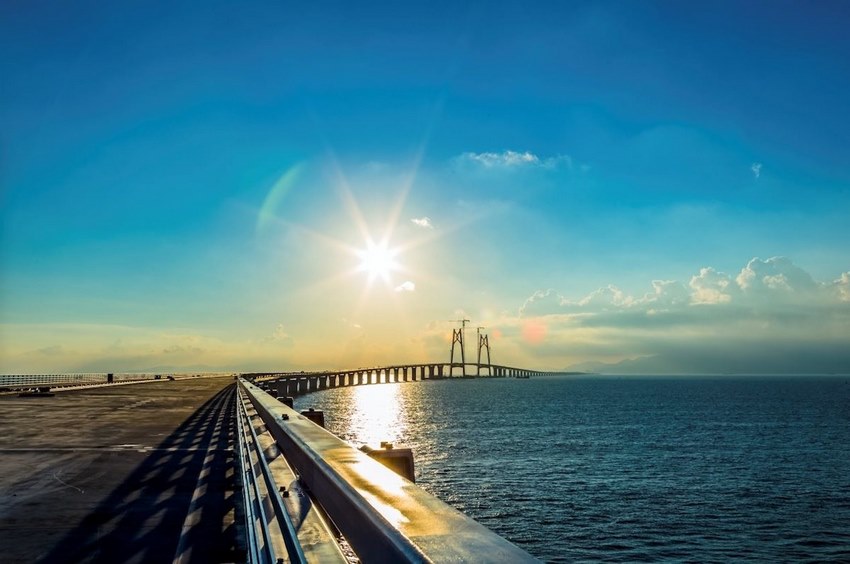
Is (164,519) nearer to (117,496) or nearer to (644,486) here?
(117,496)

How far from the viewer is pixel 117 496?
11.6 meters

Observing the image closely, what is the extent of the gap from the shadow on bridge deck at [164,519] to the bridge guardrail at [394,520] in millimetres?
2634

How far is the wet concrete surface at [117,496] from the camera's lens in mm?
8117

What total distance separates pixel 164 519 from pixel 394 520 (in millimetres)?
7654

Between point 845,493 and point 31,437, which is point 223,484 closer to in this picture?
point 31,437

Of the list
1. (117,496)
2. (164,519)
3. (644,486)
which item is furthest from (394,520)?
(644,486)

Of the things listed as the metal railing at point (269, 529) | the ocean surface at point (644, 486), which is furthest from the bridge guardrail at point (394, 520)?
the ocean surface at point (644, 486)

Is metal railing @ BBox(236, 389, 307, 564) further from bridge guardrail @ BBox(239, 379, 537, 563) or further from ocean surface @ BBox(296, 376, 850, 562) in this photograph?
ocean surface @ BBox(296, 376, 850, 562)

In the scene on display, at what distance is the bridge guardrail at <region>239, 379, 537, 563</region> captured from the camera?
2801 millimetres

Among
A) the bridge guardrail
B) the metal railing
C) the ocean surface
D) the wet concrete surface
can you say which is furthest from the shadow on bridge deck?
the ocean surface

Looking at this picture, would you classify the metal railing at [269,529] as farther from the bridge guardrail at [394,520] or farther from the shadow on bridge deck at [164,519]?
the shadow on bridge deck at [164,519]

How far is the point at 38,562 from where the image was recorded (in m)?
7.64

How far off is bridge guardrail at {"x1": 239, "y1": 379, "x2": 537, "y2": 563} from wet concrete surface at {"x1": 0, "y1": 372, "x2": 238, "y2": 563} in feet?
8.83

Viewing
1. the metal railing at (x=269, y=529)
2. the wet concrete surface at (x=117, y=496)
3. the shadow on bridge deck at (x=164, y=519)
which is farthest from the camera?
the wet concrete surface at (x=117, y=496)
